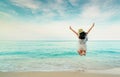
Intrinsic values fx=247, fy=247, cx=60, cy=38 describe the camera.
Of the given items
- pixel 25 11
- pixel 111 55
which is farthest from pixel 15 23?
pixel 111 55

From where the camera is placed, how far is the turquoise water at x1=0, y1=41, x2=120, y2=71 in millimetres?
6867

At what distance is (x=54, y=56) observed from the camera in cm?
841

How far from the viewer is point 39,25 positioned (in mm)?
7633

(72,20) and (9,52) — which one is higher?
(72,20)

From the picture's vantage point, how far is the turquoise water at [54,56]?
6867 mm

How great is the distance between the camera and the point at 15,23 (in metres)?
7.68

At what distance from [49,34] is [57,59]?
0.92 m

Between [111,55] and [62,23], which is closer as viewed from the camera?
[62,23]

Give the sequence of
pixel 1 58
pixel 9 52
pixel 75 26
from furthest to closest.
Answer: pixel 9 52
pixel 1 58
pixel 75 26

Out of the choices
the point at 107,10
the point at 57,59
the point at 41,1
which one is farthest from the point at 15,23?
the point at 107,10

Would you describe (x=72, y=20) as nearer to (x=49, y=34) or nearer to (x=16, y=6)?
(x=49, y=34)

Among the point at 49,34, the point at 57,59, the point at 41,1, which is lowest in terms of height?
the point at 57,59

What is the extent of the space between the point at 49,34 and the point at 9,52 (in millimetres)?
1870

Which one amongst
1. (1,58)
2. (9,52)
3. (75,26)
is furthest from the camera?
(9,52)
